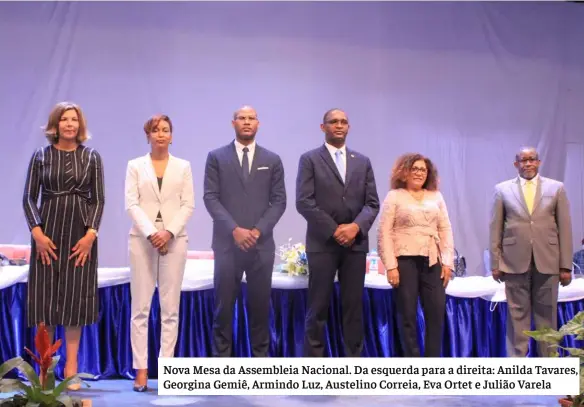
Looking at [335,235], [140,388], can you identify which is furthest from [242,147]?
[140,388]

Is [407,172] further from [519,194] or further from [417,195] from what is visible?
[519,194]

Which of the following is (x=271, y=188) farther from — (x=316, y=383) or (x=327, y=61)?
(x=327, y=61)

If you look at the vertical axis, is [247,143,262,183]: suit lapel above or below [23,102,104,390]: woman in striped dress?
above

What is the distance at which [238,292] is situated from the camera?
397 cm

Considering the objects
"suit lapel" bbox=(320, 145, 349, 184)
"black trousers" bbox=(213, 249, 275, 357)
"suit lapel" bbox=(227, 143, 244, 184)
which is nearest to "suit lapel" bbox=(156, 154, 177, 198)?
"suit lapel" bbox=(227, 143, 244, 184)

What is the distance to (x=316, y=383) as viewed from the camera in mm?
2676

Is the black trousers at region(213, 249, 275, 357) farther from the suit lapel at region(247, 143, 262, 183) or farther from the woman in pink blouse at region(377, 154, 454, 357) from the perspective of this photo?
the woman in pink blouse at region(377, 154, 454, 357)

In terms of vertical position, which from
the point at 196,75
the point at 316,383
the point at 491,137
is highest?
the point at 196,75

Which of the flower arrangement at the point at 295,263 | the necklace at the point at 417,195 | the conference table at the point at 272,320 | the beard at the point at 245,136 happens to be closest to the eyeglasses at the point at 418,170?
the necklace at the point at 417,195

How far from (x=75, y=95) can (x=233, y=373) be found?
3.93m

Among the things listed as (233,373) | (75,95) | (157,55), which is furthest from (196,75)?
(233,373)

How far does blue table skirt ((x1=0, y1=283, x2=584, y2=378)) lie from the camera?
13.5ft

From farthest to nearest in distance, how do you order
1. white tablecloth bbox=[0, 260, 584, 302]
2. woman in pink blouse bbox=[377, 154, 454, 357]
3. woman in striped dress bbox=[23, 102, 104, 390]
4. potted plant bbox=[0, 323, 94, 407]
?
1. white tablecloth bbox=[0, 260, 584, 302]
2. woman in pink blouse bbox=[377, 154, 454, 357]
3. woman in striped dress bbox=[23, 102, 104, 390]
4. potted plant bbox=[0, 323, 94, 407]

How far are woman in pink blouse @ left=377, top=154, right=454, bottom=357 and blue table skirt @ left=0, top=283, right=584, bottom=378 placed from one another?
0.36 m
